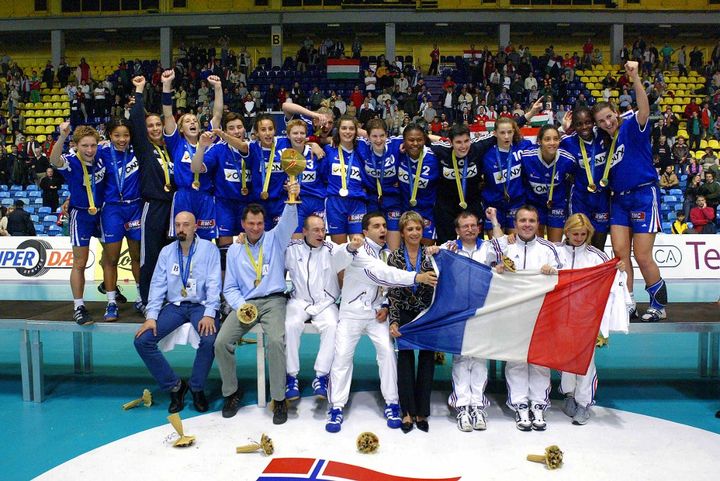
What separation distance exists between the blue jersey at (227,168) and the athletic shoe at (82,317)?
167cm

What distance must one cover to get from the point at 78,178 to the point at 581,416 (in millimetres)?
4956

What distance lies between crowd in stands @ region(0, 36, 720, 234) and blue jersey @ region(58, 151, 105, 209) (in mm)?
13270

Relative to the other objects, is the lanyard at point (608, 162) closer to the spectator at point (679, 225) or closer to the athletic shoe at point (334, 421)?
the athletic shoe at point (334, 421)

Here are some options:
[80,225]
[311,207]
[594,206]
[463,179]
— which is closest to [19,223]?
[80,225]

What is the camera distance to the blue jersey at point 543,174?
600 cm

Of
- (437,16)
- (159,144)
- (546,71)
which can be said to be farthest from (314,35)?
(159,144)

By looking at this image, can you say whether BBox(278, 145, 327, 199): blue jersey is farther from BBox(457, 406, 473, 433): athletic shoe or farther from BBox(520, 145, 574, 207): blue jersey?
BBox(457, 406, 473, 433): athletic shoe

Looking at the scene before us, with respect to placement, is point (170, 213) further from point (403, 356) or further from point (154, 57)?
point (154, 57)

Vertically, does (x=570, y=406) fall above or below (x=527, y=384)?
below

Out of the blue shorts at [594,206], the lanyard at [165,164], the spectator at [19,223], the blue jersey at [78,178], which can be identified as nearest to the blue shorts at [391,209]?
the blue shorts at [594,206]

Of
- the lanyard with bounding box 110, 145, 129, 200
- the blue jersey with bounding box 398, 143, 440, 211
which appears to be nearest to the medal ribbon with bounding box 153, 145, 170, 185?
the lanyard with bounding box 110, 145, 129, 200

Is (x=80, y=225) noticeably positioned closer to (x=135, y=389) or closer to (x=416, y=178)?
(x=135, y=389)

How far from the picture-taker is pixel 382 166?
20.7 ft

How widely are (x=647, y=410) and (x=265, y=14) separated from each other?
24.2m
